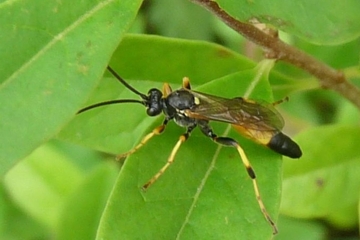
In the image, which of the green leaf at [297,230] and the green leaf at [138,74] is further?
the green leaf at [297,230]

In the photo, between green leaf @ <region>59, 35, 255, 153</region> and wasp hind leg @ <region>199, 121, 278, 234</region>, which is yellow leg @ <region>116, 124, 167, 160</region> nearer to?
wasp hind leg @ <region>199, 121, 278, 234</region>

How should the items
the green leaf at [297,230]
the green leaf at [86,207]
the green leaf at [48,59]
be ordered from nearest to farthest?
the green leaf at [48,59] < the green leaf at [86,207] < the green leaf at [297,230]

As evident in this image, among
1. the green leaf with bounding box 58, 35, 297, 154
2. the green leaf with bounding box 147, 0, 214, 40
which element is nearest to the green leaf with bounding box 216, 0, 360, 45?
the green leaf with bounding box 58, 35, 297, 154

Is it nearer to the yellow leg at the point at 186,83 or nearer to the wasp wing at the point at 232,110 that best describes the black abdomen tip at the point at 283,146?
the wasp wing at the point at 232,110

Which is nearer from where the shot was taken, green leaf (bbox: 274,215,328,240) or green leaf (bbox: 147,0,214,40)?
green leaf (bbox: 274,215,328,240)

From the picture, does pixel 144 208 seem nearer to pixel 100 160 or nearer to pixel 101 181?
pixel 101 181

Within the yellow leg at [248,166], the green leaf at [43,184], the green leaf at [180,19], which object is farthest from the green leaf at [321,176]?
the green leaf at [180,19]
